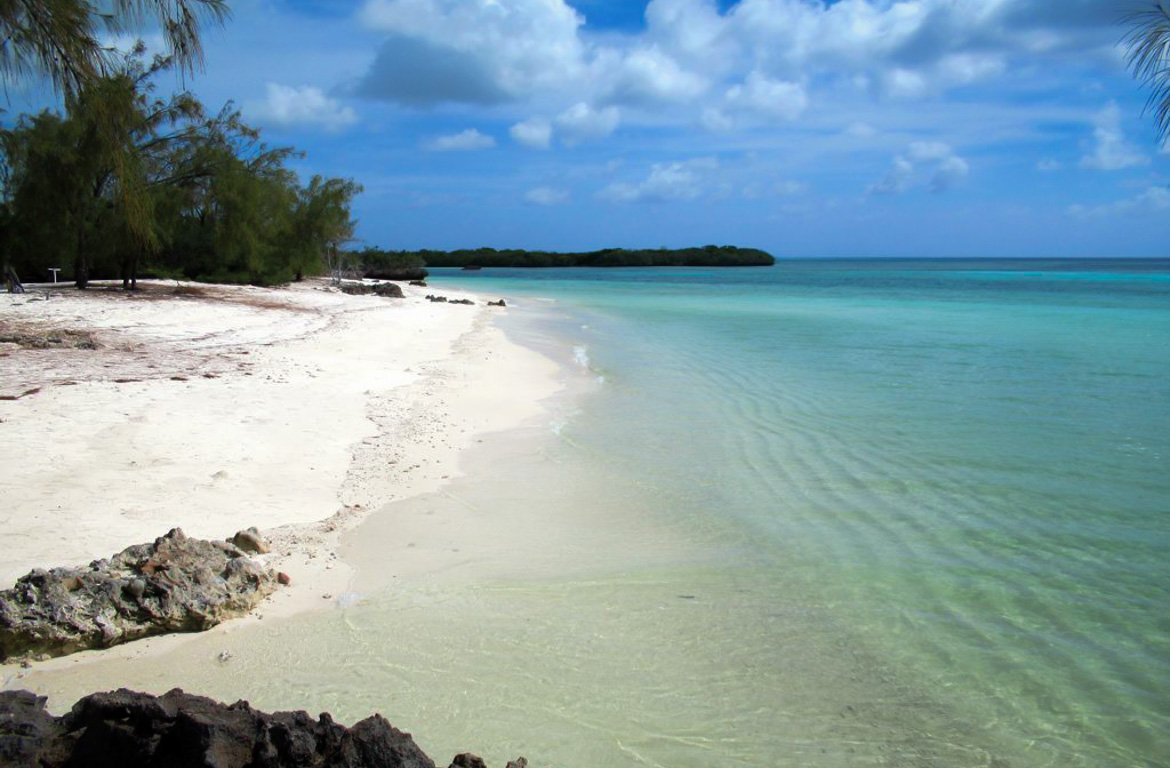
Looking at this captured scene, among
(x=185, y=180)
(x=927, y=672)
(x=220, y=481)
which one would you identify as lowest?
(x=927, y=672)

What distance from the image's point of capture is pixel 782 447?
25.8 ft

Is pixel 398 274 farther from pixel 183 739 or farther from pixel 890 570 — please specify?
pixel 183 739

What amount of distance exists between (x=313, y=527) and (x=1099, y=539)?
4.92 meters

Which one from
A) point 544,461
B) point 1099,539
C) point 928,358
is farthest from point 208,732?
point 928,358

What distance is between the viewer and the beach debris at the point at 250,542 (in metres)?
4.24

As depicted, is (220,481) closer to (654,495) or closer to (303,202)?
(654,495)

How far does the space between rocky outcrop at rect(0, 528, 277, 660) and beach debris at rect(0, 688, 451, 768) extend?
1.02 m

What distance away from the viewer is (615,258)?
13712 cm

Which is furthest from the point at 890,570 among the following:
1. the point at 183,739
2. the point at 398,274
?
the point at 398,274

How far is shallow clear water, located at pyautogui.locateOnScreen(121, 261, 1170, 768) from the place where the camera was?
3.18m

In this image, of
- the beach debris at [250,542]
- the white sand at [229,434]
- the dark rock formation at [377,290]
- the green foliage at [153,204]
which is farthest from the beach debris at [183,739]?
the dark rock formation at [377,290]

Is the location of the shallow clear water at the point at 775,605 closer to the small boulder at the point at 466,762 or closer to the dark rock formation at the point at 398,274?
the small boulder at the point at 466,762

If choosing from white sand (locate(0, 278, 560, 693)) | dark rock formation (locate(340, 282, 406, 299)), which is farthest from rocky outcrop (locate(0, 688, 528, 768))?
dark rock formation (locate(340, 282, 406, 299))

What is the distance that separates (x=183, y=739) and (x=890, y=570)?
150 inches
